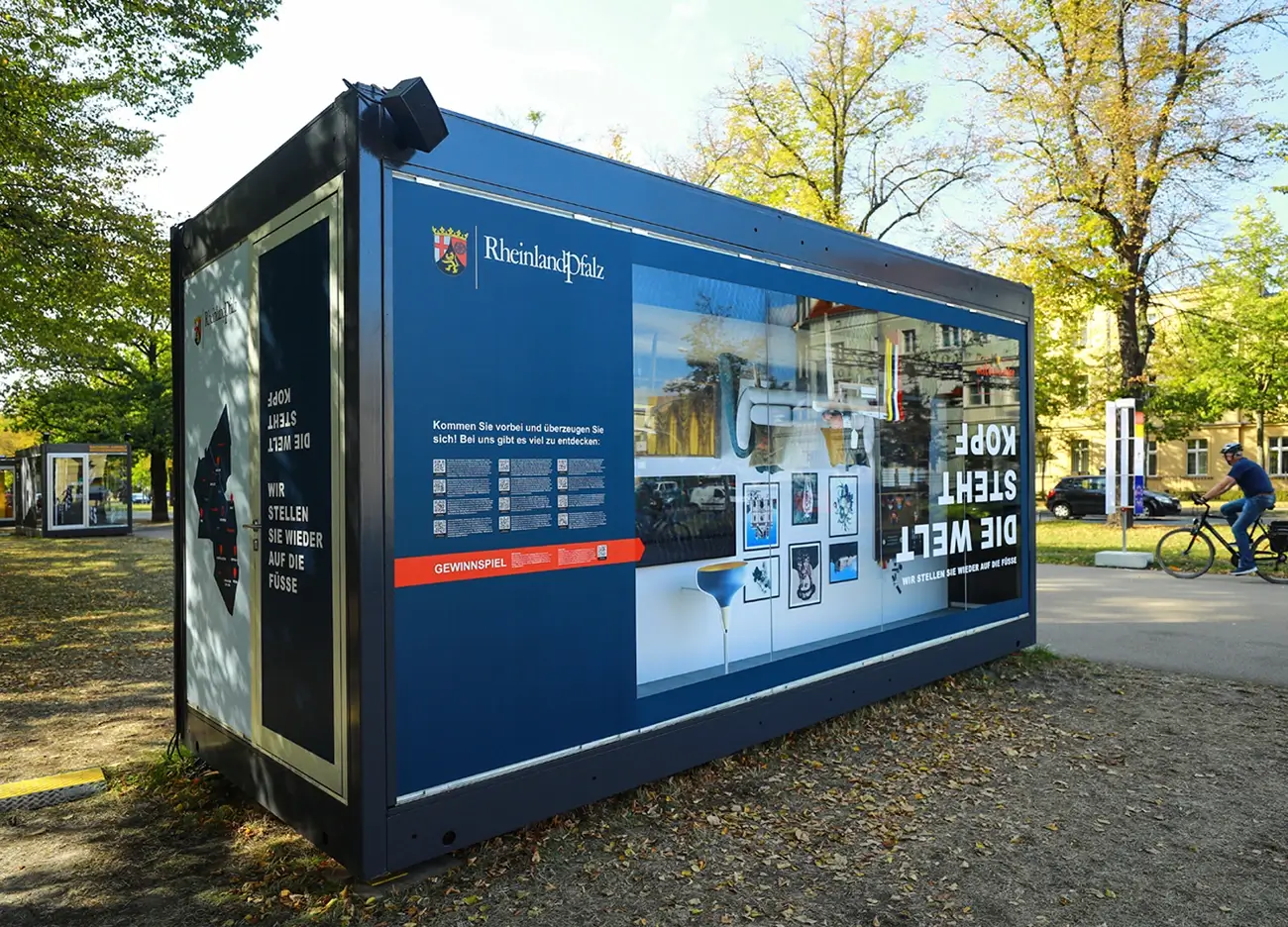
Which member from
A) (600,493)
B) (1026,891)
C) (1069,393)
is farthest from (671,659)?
(1069,393)

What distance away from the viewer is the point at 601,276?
399 centimetres

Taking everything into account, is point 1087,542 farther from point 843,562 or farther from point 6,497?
point 6,497

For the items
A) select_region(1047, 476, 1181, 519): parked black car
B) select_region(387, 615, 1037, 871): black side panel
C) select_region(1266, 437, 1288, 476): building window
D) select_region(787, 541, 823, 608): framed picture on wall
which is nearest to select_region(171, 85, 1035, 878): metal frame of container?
select_region(387, 615, 1037, 871): black side panel

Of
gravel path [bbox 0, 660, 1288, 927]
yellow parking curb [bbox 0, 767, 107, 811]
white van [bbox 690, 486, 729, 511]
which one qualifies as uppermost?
white van [bbox 690, 486, 729, 511]

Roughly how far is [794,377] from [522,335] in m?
2.21

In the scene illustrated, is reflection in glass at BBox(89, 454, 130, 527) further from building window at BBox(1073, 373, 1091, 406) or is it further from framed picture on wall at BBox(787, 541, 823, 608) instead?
building window at BBox(1073, 373, 1091, 406)

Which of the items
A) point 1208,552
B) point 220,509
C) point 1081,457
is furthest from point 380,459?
point 1081,457

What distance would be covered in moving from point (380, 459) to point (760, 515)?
250 cm

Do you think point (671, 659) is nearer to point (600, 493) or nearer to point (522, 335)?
point (600, 493)

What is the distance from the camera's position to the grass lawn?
13984mm

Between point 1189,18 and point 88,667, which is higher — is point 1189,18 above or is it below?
above

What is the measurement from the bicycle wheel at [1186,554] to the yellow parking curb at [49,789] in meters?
12.1

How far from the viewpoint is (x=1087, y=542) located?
1725 centimetres

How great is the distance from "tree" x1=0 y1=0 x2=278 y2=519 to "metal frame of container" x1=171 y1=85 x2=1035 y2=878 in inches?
315
